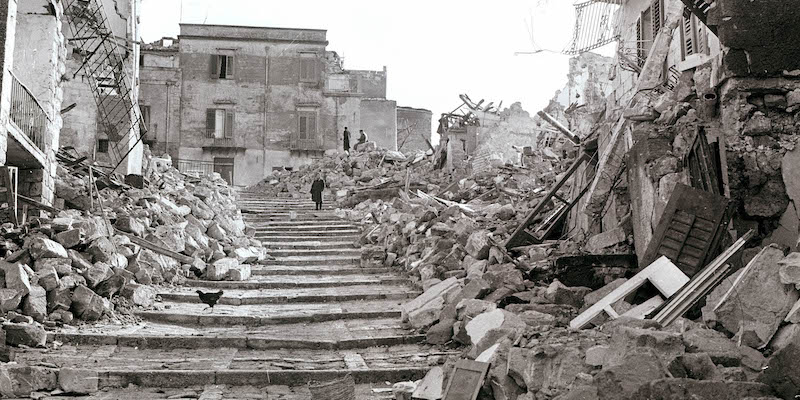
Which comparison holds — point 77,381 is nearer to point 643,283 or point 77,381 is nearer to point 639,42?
point 643,283

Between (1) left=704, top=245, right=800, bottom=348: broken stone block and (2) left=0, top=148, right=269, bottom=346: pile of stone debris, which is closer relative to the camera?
(1) left=704, top=245, right=800, bottom=348: broken stone block

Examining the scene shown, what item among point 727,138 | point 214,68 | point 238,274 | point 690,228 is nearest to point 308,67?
point 214,68

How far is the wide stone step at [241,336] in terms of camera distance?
9.01 m

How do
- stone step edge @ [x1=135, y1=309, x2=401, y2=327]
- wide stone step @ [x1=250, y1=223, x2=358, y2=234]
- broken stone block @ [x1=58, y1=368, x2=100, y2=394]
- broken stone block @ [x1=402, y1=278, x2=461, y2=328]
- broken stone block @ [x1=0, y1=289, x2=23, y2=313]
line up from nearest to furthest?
broken stone block @ [x1=58, y1=368, x2=100, y2=394] < broken stone block @ [x1=0, y1=289, x2=23, y2=313] < broken stone block @ [x1=402, y1=278, x2=461, y2=328] < stone step edge @ [x1=135, y1=309, x2=401, y2=327] < wide stone step @ [x1=250, y1=223, x2=358, y2=234]

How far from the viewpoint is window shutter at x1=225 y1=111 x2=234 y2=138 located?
3484 cm

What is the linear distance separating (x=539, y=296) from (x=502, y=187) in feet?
26.4

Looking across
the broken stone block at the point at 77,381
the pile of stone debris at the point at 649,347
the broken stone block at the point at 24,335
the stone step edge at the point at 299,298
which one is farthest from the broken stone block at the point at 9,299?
the pile of stone debris at the point at 649,347

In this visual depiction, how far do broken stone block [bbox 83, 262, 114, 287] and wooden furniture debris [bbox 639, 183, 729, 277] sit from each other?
7556mm

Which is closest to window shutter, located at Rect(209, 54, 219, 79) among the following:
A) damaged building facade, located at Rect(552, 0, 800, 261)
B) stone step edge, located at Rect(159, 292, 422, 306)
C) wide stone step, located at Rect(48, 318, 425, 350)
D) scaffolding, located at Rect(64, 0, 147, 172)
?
scaffolding, located at Rect(64, 0, 147, 172)

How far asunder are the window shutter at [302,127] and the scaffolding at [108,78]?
54.0 ft

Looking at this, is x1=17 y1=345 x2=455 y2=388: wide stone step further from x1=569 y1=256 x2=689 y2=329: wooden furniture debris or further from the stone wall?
the stone wall

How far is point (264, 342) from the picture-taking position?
30.6 ft

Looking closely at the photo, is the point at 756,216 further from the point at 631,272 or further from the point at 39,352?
the point at 39,352

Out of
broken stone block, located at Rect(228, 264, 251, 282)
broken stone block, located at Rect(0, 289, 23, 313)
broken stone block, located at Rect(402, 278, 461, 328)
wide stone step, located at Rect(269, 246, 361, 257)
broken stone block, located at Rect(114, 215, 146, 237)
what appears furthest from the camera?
wide stone step, located at Rect(269, 246, 361, 257)
